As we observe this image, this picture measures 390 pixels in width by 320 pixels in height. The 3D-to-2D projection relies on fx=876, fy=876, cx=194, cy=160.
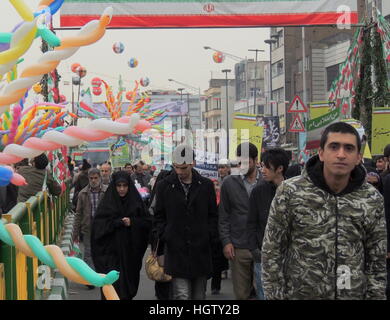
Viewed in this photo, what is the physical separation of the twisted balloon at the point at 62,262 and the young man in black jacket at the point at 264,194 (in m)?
3.70

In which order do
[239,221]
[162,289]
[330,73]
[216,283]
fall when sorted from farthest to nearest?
[330,73]
[216,283]
[162,289]
[239,221]

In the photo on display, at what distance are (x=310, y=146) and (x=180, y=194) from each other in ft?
13.3

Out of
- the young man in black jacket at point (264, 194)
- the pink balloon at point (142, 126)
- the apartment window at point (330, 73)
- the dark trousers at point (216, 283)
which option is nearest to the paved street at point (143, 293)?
the dark trousers at point (216, 283)

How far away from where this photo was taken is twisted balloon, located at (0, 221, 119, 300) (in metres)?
4.07

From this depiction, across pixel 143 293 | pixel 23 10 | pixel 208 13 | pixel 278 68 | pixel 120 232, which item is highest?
pixel 278 68

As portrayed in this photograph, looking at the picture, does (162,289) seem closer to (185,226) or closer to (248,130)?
(185,226)

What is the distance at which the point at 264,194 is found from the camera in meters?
7.71

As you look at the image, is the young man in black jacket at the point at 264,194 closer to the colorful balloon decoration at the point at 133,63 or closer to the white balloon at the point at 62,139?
the white balloon at the point at 62,139

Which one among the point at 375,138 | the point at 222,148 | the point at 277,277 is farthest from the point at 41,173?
the point at 222,148

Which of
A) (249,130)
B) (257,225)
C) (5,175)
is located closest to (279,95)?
(249,130)

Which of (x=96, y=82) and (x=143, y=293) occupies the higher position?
(x=96, y=82)

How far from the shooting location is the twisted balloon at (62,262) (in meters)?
4.07

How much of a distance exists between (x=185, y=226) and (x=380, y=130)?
6.18 metres

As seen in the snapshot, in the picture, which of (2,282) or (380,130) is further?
(380,130)
